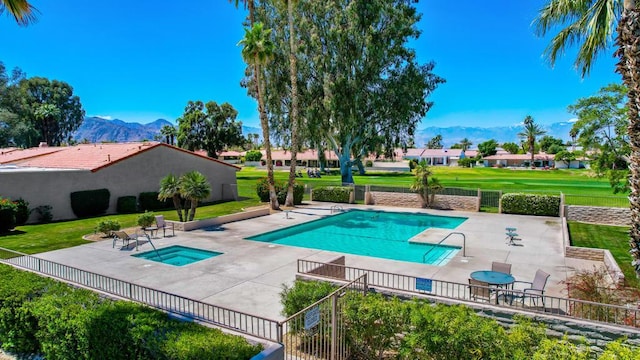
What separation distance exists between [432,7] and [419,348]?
119 ft

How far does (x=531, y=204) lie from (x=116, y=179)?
26.8 metres

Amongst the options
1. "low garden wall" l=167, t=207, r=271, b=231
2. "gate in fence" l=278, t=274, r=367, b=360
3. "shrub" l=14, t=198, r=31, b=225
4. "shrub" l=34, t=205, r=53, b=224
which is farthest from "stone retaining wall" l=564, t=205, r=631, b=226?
"shrub" l=14, t=198, r=31, b=225

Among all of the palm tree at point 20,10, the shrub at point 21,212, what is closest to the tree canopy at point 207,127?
the shrub at point 21,212

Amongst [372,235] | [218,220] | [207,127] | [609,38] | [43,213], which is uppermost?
[207,127]

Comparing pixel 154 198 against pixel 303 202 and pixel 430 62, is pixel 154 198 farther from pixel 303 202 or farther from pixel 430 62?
pixel 430 62

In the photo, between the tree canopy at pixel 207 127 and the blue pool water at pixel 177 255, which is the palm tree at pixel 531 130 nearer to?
the tree canopy at pixel 207 127

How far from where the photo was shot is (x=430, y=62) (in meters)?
36.2

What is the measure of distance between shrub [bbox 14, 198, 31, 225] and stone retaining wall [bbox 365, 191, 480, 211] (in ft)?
69.1

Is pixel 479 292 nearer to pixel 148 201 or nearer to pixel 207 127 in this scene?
pixel 148 201

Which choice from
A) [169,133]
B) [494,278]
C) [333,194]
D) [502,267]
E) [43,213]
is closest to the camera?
[494,278]

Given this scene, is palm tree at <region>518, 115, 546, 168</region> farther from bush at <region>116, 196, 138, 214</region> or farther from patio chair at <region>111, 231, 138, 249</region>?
patio chair at <region>111, 231, 138, 249</region>

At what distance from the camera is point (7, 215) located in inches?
738

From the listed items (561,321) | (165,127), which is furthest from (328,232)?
(165,127)

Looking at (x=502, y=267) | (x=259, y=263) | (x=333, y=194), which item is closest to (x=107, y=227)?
(x=259, y=263)
